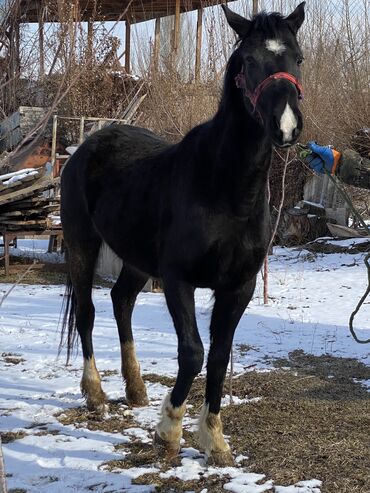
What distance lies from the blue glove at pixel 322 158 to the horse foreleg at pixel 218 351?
90 centimetres

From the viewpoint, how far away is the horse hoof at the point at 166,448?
3092 millimetres

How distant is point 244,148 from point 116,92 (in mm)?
14157

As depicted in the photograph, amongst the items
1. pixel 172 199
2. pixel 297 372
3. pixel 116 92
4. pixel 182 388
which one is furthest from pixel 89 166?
pixel 116 92

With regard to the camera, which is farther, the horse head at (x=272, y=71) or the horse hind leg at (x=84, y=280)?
the horse hind leg at (x=84, y=280)

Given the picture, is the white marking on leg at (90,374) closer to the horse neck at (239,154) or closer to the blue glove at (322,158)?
the horse neck at (239,154)

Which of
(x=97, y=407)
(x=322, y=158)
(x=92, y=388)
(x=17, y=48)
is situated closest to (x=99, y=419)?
(x=97, y=407)

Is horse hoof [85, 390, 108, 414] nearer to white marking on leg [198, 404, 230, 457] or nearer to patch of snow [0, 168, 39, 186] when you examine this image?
white marking on leg [198, 404, 230, 457]

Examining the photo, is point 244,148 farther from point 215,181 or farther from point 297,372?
point 297,372

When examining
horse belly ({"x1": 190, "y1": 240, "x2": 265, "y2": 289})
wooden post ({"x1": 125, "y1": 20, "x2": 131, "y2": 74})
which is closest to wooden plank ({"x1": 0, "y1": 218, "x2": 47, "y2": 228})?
horse belly ({"x1": 190, "y1": 240, "x2": 265, "y2": 289})

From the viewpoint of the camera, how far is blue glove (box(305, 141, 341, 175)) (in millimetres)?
3582

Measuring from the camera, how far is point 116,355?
5.18 metres

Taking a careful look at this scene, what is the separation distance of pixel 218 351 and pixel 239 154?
102 centimetres

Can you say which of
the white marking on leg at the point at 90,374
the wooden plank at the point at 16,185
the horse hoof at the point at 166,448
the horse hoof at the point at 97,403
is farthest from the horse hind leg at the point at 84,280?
the wooden plank at the point at 16,185

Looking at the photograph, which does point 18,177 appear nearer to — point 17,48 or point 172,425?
point 17,48
